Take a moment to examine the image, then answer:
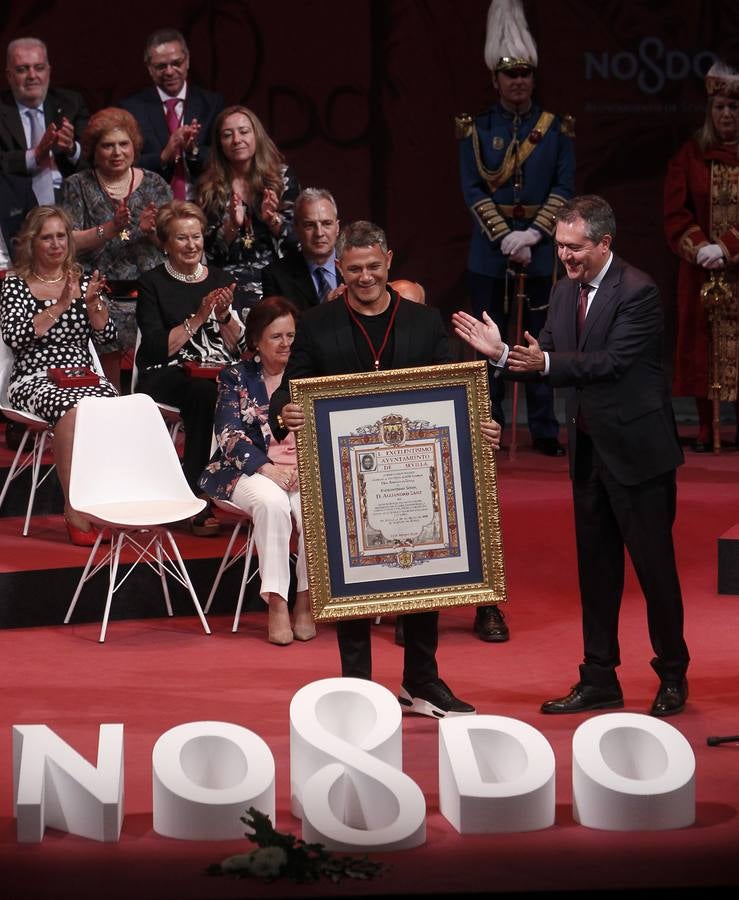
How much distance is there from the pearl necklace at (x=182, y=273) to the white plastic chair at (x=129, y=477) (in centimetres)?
71

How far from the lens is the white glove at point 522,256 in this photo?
841 centimetres

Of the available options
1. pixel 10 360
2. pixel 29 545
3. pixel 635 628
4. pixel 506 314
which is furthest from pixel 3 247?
pixel 635 628

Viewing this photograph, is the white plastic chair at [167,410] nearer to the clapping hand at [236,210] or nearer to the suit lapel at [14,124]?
the clapping hand at [236,210]

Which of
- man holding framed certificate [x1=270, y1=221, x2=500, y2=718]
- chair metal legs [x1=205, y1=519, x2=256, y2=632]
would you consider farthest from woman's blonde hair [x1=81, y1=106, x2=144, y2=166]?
man holding framed certificate [x1=270, y1=221, x2=500, y2=718]

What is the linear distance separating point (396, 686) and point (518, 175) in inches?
136

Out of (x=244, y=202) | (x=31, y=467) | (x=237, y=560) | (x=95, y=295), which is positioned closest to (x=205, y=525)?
(x=237, y=560)

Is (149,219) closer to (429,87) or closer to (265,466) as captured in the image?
(265,466)

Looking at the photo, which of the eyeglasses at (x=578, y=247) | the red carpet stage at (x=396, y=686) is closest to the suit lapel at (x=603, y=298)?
the eyeglasses at (x=578, y=247)

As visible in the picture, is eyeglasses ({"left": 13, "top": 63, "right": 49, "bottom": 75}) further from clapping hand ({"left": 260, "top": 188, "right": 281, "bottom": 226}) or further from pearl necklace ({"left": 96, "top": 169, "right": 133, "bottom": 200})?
clapping hand ({"left": 260, "top": 188, "right": 281, "bottom": 226})

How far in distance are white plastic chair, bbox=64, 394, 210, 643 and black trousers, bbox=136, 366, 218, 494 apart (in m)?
0.32

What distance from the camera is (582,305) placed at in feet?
18.0

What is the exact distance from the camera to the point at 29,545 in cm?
706

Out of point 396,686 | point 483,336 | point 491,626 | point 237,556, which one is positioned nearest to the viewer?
point 483,336

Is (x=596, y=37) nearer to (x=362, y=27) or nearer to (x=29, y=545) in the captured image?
(x=362, y=27)
